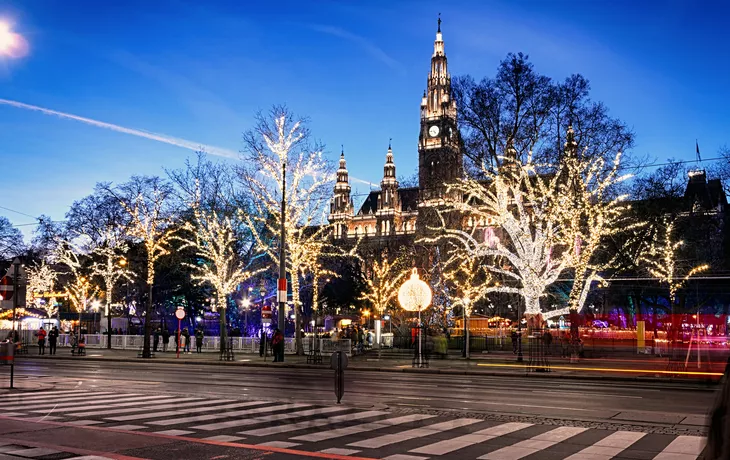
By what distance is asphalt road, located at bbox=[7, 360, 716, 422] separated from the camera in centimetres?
1556

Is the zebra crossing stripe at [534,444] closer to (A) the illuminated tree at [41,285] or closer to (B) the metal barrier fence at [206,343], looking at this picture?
(B) the metal barrier fence at [206,343]

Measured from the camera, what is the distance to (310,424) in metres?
12.9

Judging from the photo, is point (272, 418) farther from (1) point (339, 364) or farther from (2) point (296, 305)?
(2) point (296, 305)

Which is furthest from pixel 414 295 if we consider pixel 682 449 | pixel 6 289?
pixel 682 449

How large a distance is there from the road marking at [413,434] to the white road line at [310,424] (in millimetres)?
1647

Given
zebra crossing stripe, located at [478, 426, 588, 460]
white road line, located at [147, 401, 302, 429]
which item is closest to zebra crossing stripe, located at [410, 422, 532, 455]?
zebra crossing stripe, located at [478, 426, 588, 460]

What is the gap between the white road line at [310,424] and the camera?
1192 centimetres

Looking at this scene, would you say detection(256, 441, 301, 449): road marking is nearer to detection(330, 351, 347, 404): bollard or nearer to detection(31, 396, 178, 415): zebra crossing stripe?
detection(330, 351, 347, 404): bollard

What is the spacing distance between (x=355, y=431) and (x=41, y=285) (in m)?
72.0

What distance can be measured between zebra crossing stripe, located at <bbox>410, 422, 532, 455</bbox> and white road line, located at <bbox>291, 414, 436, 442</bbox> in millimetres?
1641

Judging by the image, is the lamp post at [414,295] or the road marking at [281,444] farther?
the lamp post at [414,295]

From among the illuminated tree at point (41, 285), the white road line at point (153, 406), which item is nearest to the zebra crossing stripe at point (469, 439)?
the white road line at point (153, 406)

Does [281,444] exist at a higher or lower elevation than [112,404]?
higher

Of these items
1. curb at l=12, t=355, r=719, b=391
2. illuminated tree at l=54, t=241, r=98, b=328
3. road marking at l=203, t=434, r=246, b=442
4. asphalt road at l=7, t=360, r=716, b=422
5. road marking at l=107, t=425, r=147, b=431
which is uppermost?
illuminated tree at l=54, t=241, r=98, b=328
